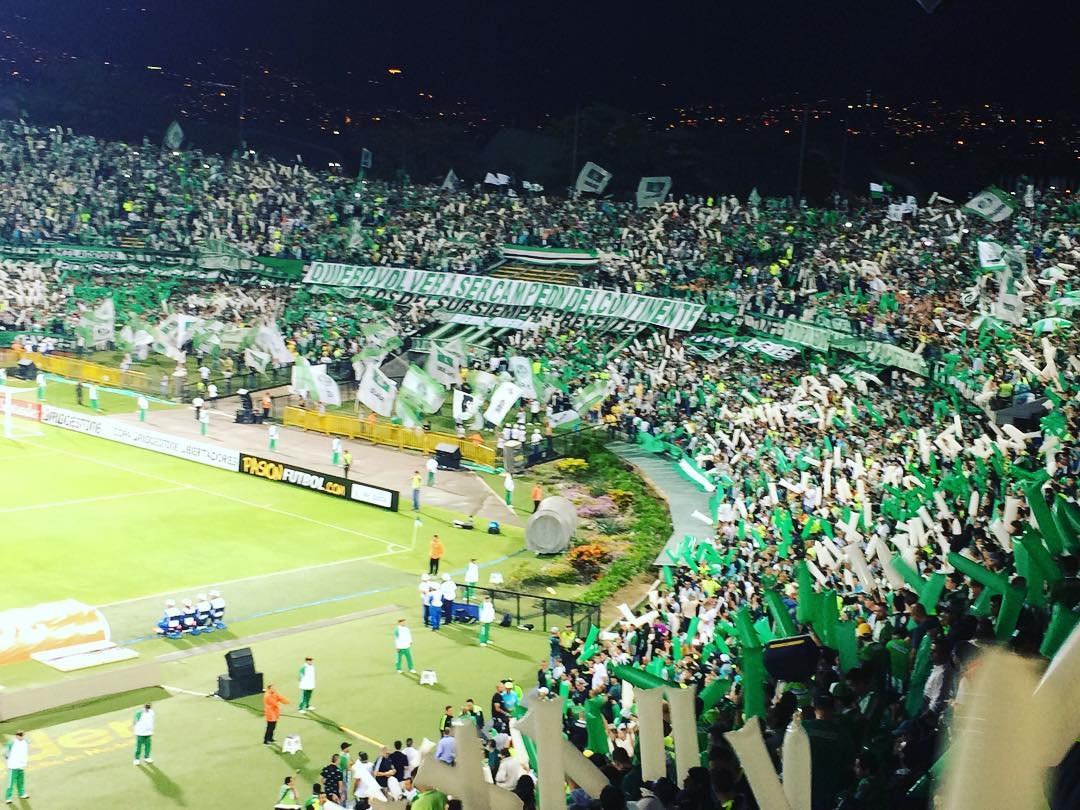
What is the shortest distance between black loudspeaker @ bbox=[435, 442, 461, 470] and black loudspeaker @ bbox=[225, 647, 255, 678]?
20.9 metres

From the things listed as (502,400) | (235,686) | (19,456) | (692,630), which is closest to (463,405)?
(502,400)

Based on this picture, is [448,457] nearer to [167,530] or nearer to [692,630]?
[167,530]

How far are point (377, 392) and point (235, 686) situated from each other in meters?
22.0

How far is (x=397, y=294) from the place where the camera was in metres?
64.9

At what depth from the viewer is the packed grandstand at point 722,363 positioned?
951cm

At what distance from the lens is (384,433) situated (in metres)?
47.3

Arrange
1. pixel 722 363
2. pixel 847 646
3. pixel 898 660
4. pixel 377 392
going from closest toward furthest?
1. pixel 898 660
2. pixel 847 646
3. pixel 377 392
4. pixel 722 363

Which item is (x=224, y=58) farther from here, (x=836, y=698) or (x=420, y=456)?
(x=836, y=698)

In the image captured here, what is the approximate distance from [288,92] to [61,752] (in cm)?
7695

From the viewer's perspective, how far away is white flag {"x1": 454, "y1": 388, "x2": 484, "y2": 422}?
4453 cm

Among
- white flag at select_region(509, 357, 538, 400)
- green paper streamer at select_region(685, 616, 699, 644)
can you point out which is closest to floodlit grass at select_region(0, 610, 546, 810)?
green paper streamer at select_region(685, 616, 699, 644)

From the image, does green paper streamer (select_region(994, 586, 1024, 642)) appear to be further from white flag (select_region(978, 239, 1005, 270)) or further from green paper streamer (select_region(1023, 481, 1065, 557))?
white flag (select_region(978, 239, 1005, 270))

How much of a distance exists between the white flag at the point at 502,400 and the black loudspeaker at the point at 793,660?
31488 mm

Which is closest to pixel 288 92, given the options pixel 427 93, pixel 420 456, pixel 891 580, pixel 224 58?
pixel 224 58
